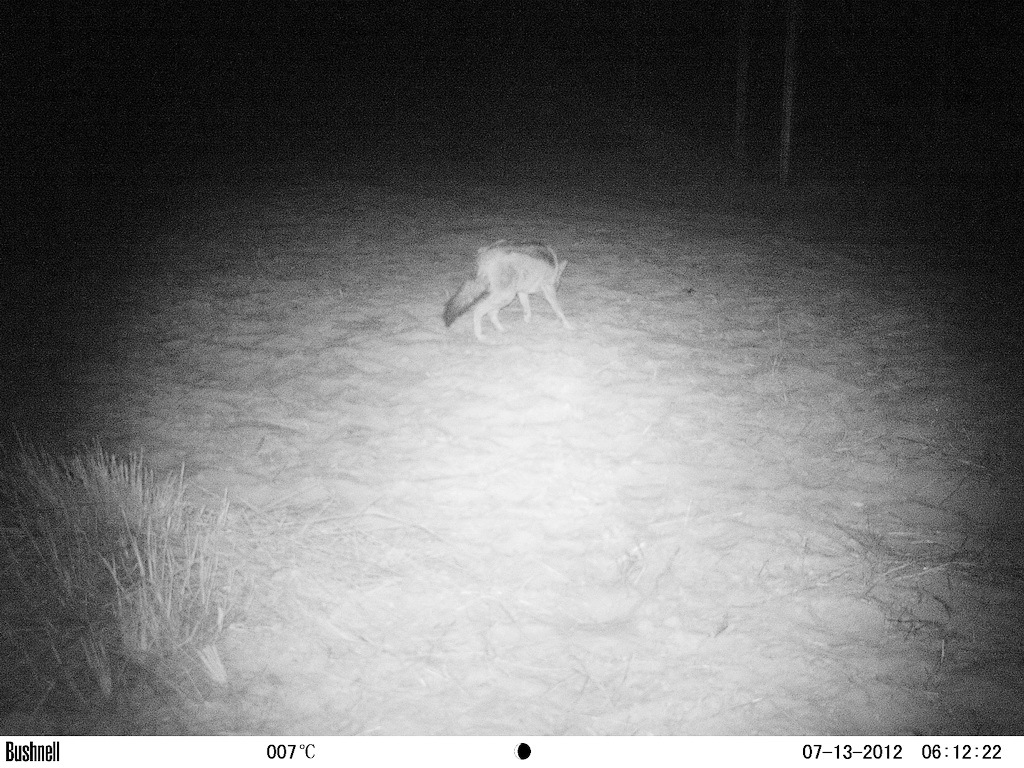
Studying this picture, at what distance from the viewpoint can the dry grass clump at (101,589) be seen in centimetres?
306

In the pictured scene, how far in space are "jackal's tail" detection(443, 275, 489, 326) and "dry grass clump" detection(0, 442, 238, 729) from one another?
8.45 feet

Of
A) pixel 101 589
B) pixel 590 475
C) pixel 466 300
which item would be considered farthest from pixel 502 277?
pixel 101 589

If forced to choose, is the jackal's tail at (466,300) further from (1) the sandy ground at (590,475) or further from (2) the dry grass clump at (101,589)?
(2) the dry grass clump at (101,589)

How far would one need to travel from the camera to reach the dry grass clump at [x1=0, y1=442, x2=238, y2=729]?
10.0ft

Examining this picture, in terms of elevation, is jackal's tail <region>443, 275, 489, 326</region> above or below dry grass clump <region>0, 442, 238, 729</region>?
above

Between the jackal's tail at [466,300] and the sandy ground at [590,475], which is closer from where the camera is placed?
the sandy ground at [590,475]

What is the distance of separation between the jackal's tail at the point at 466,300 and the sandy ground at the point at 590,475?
25cm

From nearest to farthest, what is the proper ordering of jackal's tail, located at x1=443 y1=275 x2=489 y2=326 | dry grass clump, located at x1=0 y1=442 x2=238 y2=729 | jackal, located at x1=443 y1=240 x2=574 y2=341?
1. dry grass clump, located at x1=0 y1=442 x2=238 y2=729
2. jackal, located at x1=443 y1=240 x2=574 y2=341
3. jackal's tail, located at x1=443 y1=275 x2=489 y2=326

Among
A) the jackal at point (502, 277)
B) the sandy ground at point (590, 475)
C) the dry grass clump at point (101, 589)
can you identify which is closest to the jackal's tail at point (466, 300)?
the jackal at point (502, 277)

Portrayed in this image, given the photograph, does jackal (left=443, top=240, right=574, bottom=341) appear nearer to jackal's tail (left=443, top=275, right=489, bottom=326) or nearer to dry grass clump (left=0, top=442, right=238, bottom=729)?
jackal's tail (left=443, top=275, right=489, bottom=326)

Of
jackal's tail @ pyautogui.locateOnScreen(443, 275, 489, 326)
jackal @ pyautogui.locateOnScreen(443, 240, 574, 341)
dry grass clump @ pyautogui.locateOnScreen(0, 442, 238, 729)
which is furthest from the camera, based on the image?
jackal's tail @ pyautogui.locateOnScreen(443, 275, 489, 326)

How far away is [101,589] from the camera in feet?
11.4

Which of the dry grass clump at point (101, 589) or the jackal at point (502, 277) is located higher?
the jackal at point (502, 277)

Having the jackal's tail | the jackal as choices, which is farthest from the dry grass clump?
the jackal
